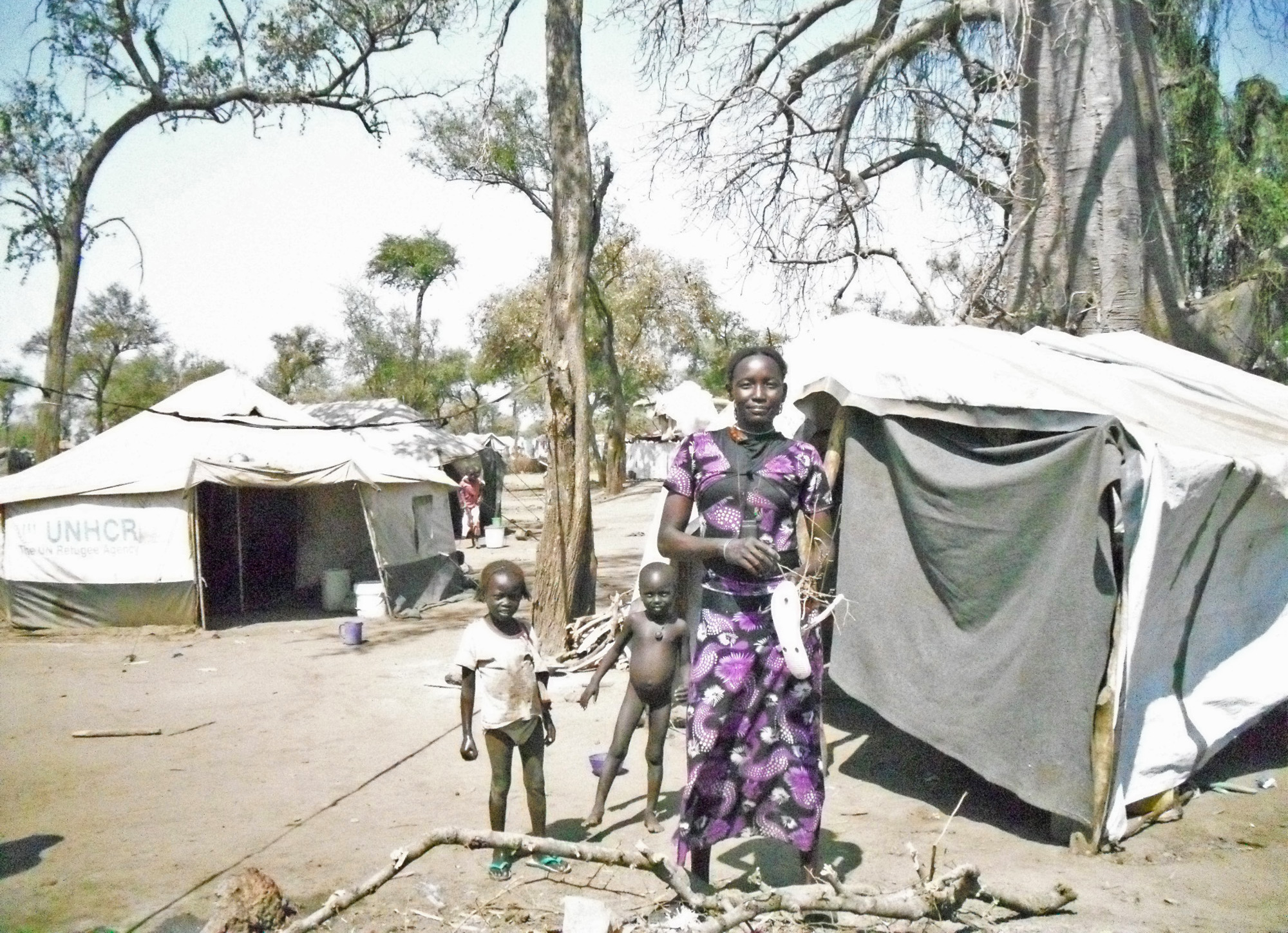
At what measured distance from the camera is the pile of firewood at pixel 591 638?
8.06m

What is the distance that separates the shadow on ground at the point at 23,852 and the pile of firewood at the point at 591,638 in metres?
4.03

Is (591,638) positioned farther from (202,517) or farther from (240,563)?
(202,517)

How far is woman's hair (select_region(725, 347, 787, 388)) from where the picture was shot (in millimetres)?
3326

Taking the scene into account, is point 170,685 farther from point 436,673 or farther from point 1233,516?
point 1233,516

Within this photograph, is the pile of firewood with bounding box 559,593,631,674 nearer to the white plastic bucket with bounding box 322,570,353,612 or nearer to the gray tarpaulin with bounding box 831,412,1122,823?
the gray tarpaulin with bounding box 831,412,1122,823

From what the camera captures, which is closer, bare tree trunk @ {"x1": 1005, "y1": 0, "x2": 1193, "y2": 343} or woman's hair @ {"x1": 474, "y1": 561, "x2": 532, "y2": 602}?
Result: woman's hair @ {"x1": 474, "y1": 561, "x2": 532, "y2": 602}

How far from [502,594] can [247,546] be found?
11.4 meters

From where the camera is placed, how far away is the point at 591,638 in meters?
8.40

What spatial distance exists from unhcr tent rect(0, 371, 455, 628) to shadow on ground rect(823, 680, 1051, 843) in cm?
717

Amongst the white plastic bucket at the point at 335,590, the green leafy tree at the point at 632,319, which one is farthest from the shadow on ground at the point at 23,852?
the green leafy tree at the point at 632,319

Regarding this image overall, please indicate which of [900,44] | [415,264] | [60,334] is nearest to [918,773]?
[900,44]

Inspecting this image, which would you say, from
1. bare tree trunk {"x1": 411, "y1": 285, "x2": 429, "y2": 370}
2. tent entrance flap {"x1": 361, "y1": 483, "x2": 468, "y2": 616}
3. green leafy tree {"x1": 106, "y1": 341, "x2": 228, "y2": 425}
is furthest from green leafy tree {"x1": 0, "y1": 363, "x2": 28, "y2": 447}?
tent entrance flap {"x1": 361, "y1": 483, "x2": 468, "y2": 616}

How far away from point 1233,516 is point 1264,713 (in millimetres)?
1148

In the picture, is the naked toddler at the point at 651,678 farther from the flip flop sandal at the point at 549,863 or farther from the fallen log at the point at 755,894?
the fallen log at the point at 755,894
